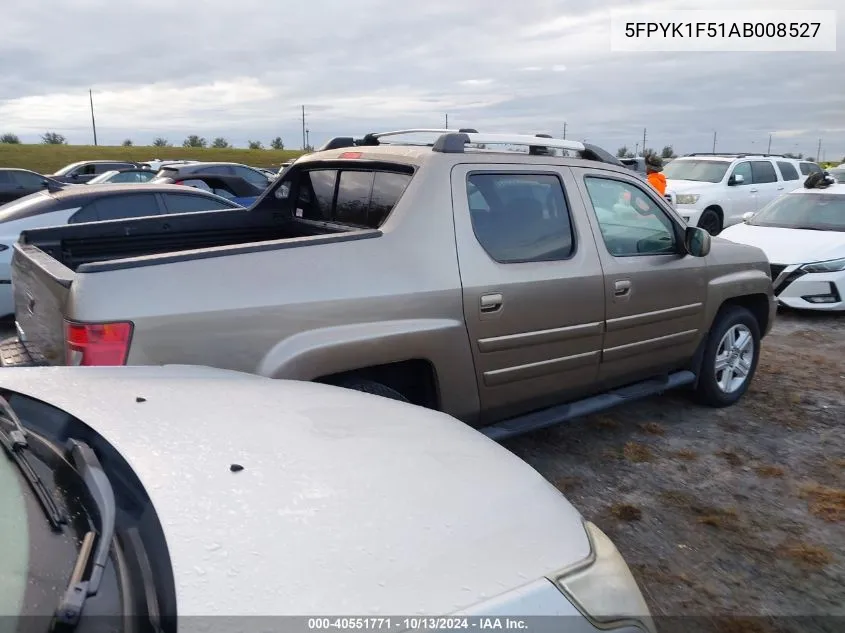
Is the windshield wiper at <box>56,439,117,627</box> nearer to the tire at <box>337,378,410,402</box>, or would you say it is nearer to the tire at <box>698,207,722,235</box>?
the tire at <box>337,378,410,402</box>

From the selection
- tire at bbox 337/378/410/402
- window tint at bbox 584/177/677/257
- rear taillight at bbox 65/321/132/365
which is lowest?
tire at bbox 337/378/410/402

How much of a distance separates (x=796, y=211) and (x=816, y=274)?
5.99ft

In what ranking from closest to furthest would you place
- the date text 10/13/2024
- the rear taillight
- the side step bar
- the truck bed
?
the date text 10/13/2024
the rear taillight
the side step bar
the truck bed

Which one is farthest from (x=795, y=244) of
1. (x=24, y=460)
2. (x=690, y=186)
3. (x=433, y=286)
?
(x=24, y=460)

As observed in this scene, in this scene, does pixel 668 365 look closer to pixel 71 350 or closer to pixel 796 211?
pixel 71 350

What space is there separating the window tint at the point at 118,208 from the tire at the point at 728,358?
5.44 metres

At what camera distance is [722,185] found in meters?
13.8

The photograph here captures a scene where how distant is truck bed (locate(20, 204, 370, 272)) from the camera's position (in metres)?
3.88

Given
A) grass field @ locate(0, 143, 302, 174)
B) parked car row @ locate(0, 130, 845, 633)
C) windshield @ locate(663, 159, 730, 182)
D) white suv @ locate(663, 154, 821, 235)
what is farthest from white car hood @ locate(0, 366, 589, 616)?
grass field @ locate(0, 143, 302, 174)

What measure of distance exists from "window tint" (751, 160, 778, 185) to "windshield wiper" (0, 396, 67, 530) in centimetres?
1543

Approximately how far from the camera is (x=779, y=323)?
7871mm

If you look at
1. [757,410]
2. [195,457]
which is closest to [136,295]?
[195,457]

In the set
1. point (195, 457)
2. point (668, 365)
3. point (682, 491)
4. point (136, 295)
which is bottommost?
point (682, 491)

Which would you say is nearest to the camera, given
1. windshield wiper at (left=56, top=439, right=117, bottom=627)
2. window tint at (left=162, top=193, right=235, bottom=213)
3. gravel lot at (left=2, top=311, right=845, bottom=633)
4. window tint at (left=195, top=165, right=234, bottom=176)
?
windshield wiper at (left=56, top=439, right=117, bottom=627)
